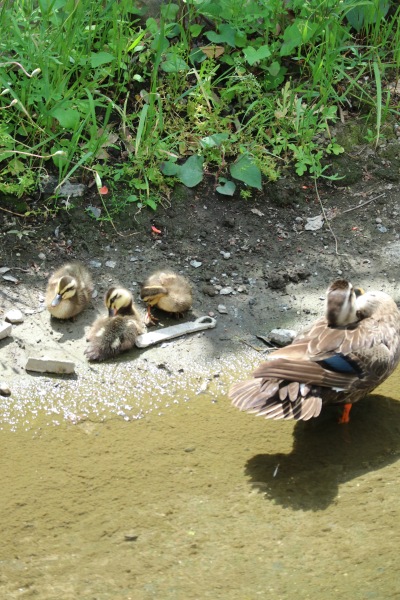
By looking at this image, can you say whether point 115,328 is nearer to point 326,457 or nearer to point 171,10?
point 326,457

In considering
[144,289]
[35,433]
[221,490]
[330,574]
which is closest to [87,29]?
[144,289]

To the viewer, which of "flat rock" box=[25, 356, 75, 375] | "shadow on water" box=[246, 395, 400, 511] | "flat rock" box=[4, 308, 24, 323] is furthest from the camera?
"flat rock" box=[4, 308, 24, 323]

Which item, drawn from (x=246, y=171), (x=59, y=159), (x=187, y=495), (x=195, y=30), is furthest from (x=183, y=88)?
(x=187, y=495)

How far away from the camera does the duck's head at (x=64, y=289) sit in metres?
5.96

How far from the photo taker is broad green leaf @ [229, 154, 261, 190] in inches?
282

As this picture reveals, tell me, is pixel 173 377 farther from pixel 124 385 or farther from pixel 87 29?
pixel 87 29

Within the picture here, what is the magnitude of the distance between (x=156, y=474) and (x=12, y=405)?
103cm

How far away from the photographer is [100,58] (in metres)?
7.17

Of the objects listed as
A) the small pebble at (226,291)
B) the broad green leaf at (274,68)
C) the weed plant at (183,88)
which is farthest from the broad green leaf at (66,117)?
the broad green leaf at (274,68)

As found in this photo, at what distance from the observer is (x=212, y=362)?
235 inches

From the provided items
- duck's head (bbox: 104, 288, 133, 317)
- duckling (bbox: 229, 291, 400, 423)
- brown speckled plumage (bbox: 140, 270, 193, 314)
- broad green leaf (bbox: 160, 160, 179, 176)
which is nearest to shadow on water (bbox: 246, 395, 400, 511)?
duckling (bbox: 229, 291, 400, 423)

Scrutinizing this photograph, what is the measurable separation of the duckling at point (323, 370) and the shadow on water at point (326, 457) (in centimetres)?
15

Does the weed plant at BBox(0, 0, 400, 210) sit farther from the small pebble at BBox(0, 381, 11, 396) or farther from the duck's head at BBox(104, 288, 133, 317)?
the small pebble at BBox(0, 381, 11, 396)

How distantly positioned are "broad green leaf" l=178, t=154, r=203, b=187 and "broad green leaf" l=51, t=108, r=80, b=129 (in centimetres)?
89
